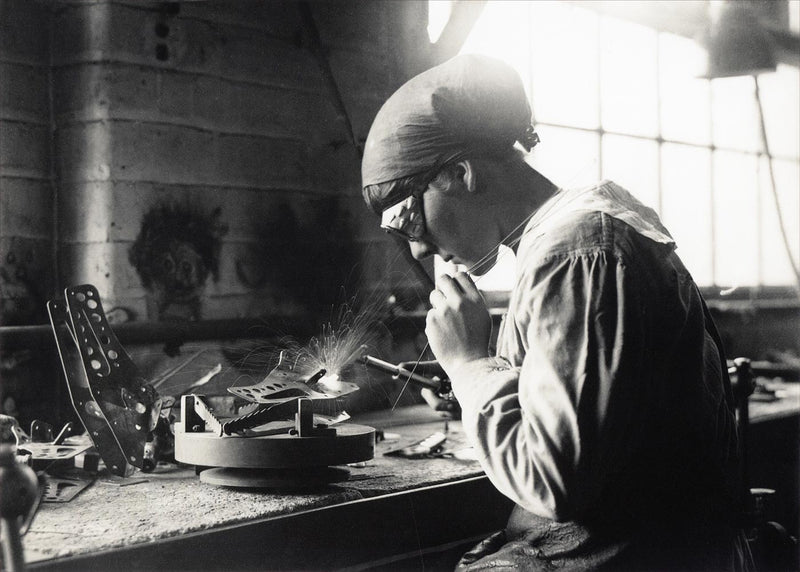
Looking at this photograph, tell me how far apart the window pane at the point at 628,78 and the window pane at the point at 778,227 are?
1518 mm

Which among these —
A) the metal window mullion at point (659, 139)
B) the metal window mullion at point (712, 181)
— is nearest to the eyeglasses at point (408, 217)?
the metal window mullion at point (659, 139)

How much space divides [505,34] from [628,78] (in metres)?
1.22

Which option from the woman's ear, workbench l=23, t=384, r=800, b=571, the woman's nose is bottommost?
workbench l=23, t=384, r=800, b=571

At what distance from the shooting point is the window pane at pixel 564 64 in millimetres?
4758

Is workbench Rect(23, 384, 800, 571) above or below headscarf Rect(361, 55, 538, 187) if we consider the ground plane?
below

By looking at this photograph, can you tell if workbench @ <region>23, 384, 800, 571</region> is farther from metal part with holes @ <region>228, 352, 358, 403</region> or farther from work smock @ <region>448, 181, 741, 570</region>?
work smock @ <region>448, 181, 741, 570</region>

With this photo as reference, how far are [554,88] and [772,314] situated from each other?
2.55 m

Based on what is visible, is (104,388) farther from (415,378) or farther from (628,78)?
(628,78)

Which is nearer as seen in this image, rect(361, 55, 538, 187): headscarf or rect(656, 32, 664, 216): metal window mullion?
rect(361, 55, 538, 187): headscarf

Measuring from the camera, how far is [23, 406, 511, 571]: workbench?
68.7 inches

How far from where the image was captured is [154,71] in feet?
10.0

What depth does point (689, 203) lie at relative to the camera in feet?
19.1

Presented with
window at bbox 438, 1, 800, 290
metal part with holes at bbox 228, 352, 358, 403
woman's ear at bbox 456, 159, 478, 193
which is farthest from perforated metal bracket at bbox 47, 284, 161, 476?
window at bbox 438, 1, 800, 290

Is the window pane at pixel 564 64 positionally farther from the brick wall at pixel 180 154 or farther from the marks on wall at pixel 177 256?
the marks on wall at pixel 177 256
